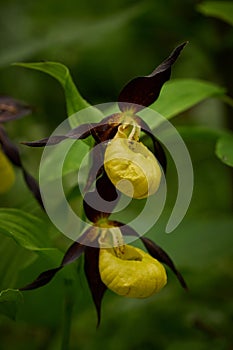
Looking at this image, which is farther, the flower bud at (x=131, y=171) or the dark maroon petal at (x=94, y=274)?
the dark maroon petal at (x=94, y=274)

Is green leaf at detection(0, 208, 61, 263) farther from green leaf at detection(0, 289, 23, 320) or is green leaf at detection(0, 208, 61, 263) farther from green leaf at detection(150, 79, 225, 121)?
green leaf at detection(150, 79, 225, 121)

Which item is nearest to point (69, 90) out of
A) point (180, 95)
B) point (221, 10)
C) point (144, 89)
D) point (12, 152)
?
point (144, 89)

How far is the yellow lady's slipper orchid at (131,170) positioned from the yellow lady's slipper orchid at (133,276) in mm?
98

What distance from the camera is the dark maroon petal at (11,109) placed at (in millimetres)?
1146

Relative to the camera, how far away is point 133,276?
80 cm

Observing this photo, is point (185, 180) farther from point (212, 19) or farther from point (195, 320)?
point (212, 19)

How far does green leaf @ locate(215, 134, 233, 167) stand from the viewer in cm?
103

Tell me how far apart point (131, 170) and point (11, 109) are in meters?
0.46

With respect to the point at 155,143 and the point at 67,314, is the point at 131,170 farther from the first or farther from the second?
the point at 67,314

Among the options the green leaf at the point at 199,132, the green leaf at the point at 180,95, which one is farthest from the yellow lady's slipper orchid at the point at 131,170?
the green leaf at the point at 199,132

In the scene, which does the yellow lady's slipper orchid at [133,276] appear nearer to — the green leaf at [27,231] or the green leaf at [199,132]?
the green leaf at [27,231]

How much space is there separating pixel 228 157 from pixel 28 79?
1.17 meters

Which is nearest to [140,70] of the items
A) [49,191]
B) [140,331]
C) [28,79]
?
[28,79]

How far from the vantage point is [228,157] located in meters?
1.04
